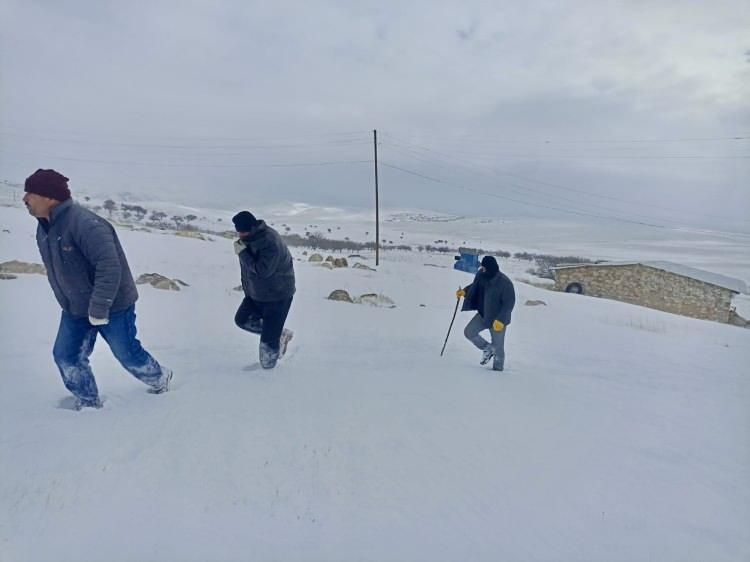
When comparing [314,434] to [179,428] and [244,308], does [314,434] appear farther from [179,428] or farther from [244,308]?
[244,308]

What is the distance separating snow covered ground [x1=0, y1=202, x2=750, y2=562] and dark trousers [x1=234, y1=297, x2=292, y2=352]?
1.31ft

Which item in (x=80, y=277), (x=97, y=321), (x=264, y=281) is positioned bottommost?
(x=97, y=321)

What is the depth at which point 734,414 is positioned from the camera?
4574 millimetres

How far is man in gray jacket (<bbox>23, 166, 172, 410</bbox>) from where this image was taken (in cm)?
314

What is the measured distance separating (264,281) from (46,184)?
192 centimetres

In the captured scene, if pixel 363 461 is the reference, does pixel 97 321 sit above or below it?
above

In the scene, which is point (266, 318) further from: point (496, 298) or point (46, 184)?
point (496, 298)

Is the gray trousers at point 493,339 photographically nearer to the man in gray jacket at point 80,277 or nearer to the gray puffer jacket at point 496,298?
the gray puffer jacket at point 496,298

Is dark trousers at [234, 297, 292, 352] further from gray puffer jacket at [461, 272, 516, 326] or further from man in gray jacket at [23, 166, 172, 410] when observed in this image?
gray puffer jacket at [461, 272, 516, 326]

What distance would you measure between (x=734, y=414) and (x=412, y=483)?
4103 millimetres

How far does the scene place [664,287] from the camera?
88.5 ft

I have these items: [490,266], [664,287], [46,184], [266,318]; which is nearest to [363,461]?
[266,318]

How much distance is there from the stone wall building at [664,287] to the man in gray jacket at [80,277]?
3050cm

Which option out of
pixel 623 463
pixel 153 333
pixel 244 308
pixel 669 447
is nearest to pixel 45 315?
pixel 153 333
